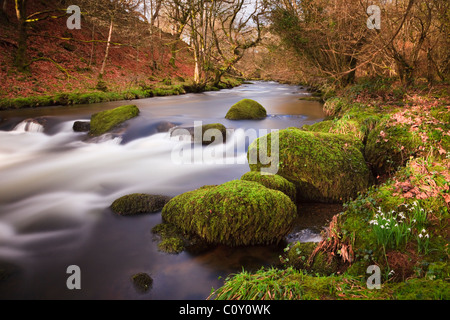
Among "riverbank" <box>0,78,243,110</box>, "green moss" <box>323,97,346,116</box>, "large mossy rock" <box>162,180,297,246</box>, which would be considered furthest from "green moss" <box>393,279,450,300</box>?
"riverbank" <box>0,78,243,110</box>

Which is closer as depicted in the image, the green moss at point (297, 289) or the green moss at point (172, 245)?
the green moss at point (297, 289)

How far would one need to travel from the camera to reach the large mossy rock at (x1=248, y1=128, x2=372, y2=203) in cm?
517

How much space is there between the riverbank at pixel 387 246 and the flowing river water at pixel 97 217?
0.63m

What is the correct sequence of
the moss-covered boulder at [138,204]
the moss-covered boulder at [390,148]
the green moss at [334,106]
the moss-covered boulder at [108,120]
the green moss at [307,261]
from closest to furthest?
the green moss at [307,261], the moss-covered boulder at [138,204], the moss-covered boulder at [390,148], the moss-covered boulder at [108,120], the green moss at [334,106]

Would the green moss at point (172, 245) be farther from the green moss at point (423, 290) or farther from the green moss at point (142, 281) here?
the green moss at point (423, 290)

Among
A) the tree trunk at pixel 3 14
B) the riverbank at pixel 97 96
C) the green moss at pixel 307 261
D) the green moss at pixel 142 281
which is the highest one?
the tree trunk at pixel 3 14

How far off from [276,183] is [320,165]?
1.02 m

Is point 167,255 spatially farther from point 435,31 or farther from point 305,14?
point 305,14

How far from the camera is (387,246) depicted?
118 inches

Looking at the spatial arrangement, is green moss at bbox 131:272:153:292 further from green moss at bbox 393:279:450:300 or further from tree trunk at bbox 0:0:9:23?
tree trunk at bbox 0:0:9:23

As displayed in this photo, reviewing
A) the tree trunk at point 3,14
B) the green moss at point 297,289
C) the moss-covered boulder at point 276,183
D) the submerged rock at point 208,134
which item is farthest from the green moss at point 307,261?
the tree trunk at point 3,14

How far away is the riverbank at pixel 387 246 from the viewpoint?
2.35 meters

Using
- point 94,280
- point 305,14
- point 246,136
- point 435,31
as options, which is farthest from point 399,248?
point 305,14

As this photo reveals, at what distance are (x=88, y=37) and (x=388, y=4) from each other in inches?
1031
